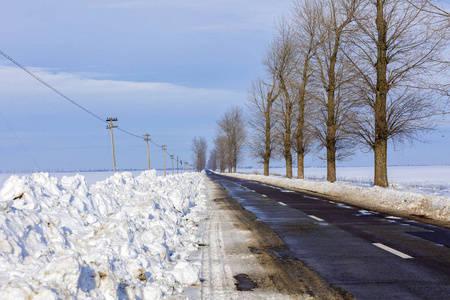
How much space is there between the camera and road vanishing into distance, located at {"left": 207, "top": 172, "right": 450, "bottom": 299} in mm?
5758

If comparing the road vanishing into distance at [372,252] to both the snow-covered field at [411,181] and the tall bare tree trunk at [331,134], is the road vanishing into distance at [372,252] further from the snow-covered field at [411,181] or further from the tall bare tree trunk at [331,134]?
the tall bare tree trunk at [331,134]

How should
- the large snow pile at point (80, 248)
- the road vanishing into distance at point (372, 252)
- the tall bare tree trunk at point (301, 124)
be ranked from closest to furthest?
the large snow pile at point (80, 248)
the road vanishing into distance at point (372, 252)
the tall bare tree trunk at point (301, 124)

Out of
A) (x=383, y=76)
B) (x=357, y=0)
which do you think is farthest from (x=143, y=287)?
(x=357, y=0)

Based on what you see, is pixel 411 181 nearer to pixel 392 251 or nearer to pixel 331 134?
pixel 331 134

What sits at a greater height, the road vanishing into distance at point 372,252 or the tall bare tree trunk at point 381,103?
the tall bare tree trunk at point 381,103

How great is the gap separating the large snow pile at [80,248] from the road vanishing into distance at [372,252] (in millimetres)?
2334

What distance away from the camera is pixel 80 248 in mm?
6438

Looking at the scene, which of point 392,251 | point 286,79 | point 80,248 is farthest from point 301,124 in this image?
point 80,248

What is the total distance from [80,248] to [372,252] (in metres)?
5.36

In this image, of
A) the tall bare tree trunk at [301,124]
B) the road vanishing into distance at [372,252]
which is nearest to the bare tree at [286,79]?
the tall bare tree trunk at [301,124]

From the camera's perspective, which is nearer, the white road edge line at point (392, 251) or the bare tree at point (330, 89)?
the white road edge line at point (392, 251)

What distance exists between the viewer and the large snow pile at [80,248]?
423 cm

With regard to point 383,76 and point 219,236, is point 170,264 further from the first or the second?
point 383,76

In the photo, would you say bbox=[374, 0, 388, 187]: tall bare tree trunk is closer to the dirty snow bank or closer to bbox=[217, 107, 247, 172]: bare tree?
the dirty snow bank
